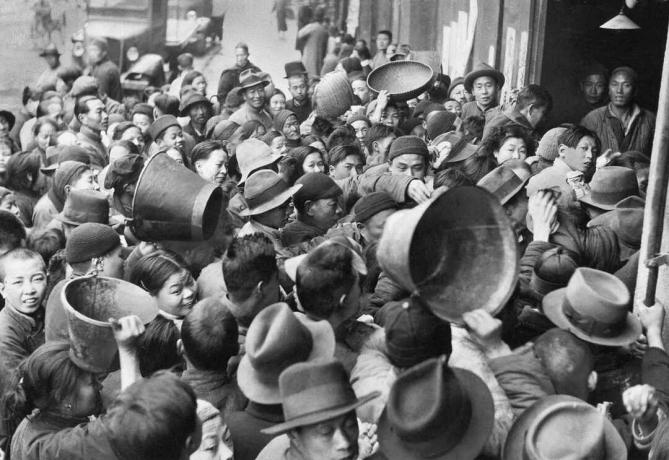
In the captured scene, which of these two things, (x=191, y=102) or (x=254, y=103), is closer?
(x=254, y=103)

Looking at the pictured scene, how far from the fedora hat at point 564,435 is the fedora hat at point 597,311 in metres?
0.66

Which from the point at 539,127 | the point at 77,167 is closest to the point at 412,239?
the point at 77,167

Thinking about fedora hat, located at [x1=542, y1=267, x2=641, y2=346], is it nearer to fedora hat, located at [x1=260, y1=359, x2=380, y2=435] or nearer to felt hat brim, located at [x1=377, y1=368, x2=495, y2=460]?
felt hat brim, located at [x1=377, y1=368, x2=495, y2=460]

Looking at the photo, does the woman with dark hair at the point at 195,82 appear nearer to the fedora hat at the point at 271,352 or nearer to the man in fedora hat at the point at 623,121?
the man in fedora hat at the point at 623,121

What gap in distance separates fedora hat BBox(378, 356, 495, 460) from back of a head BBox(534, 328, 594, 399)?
0.54 meters

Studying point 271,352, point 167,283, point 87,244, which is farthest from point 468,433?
point 87,244

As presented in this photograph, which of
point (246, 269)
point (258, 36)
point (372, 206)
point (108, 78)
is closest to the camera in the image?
point (246, 269)

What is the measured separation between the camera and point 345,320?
13.9 feet

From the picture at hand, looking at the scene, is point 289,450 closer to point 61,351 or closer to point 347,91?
point 61,351

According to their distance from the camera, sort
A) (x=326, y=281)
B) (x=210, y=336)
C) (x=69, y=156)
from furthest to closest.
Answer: (x=69, y=156) → (x=326, y=281) → (x=210, y=336)

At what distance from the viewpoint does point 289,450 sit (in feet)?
11.2

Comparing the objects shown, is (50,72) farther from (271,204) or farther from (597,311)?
(597,311)

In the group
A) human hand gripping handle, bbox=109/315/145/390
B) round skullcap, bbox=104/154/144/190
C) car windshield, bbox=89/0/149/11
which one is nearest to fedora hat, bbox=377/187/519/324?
human hand gripping handle, bbox=109/315/145/390

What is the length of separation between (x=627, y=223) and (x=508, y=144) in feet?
6.98
